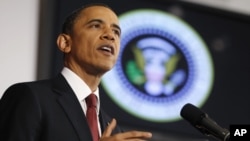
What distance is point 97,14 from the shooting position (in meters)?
1.48

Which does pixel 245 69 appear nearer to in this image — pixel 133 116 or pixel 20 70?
pixel 133 116

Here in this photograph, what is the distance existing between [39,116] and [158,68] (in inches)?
45.1

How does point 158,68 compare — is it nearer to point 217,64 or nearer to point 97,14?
point 217,64

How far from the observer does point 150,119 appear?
2.30 meters

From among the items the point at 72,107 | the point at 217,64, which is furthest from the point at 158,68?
the point at 72,107

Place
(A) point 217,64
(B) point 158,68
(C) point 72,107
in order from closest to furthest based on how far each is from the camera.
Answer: (C) point 72,107 → (B) point 158,68 → (A) point 217,64

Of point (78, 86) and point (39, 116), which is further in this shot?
point (78, 86)

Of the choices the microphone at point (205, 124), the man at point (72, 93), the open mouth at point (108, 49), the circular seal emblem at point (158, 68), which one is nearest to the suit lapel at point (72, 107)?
the man at point (72, 93)

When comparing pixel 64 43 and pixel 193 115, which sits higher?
pixel 64 43

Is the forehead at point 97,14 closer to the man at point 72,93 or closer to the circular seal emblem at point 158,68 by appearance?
the man at point 72,93

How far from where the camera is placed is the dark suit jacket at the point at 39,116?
1235mm

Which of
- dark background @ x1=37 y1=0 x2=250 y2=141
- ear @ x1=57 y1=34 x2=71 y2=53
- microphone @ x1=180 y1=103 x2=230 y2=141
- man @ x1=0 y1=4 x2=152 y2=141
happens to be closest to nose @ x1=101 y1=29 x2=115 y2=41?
man @ x1=0 y1=4 x2=152 y2=141

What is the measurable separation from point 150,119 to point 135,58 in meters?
0.26

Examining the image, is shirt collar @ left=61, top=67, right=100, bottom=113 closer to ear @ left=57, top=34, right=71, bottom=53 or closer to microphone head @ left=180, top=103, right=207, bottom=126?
ear @ left=57, top=34, right=71, bottom=53
